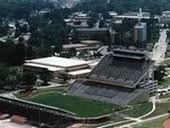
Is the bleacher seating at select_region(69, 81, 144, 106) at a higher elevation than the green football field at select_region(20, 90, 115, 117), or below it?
higher

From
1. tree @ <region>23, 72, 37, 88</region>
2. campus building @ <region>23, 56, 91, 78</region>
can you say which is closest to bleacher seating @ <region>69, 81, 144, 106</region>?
tree @ <region>23, 72, 37, 88</region>

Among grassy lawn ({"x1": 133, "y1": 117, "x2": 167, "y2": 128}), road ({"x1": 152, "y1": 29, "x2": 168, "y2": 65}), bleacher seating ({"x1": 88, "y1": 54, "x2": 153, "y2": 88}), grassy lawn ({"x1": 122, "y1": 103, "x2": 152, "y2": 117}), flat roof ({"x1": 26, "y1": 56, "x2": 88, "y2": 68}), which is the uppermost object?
bleacher seating ({"x1": 88, "y1": 54, "x2": 153, "y2": 88})

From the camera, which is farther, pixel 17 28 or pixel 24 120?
pixel 17 28

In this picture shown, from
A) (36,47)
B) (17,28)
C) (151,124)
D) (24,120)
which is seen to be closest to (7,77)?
(24,120)

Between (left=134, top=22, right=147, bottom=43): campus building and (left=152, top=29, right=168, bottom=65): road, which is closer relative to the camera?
(left=152, top=29, right=168, bottom=65): road

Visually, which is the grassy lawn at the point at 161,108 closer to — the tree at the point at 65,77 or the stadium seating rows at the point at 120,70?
the stadium seating rows at the point at 120,70

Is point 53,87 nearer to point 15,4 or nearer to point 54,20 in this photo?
point 54,20

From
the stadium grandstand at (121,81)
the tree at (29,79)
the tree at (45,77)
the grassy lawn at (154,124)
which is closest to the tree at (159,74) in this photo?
the stadium grandstand at (121,81)

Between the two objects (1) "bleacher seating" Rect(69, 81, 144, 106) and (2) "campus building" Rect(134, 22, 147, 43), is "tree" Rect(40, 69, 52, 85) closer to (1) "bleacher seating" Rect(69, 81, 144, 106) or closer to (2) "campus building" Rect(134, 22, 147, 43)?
(1) "bleacher seating" Rect(69, 81, 144, 106)
